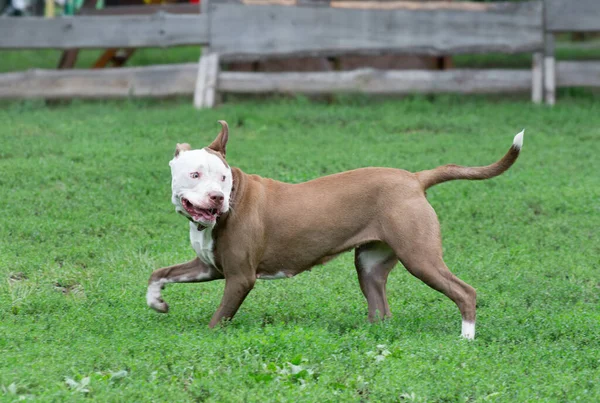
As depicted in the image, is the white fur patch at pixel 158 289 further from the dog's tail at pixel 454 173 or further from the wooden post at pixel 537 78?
the wooden post at pixel 537 78

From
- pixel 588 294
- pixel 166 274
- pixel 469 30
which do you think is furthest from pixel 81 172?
pixel 469 30

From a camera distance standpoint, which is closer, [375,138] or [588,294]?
[588,294]

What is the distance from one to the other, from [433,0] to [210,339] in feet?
40.2

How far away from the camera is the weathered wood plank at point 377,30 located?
46.3 feet

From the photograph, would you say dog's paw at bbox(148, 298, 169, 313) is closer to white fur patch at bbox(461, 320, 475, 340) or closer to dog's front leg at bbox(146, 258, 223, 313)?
dog's front leg at bbox(146, 258, 223, 313)

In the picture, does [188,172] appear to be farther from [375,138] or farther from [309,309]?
[375,138]

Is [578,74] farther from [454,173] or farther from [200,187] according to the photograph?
[200,187]

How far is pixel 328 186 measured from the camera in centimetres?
650

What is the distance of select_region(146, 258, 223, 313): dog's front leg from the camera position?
6.47m

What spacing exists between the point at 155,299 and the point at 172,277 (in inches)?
7.5

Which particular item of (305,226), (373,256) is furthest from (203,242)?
(373,256)

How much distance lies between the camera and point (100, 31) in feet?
45.6

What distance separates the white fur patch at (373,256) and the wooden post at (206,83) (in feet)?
24.3

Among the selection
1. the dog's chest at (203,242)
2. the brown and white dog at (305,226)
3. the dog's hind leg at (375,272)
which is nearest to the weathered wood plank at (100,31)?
the brown and white dog at (305,226)
